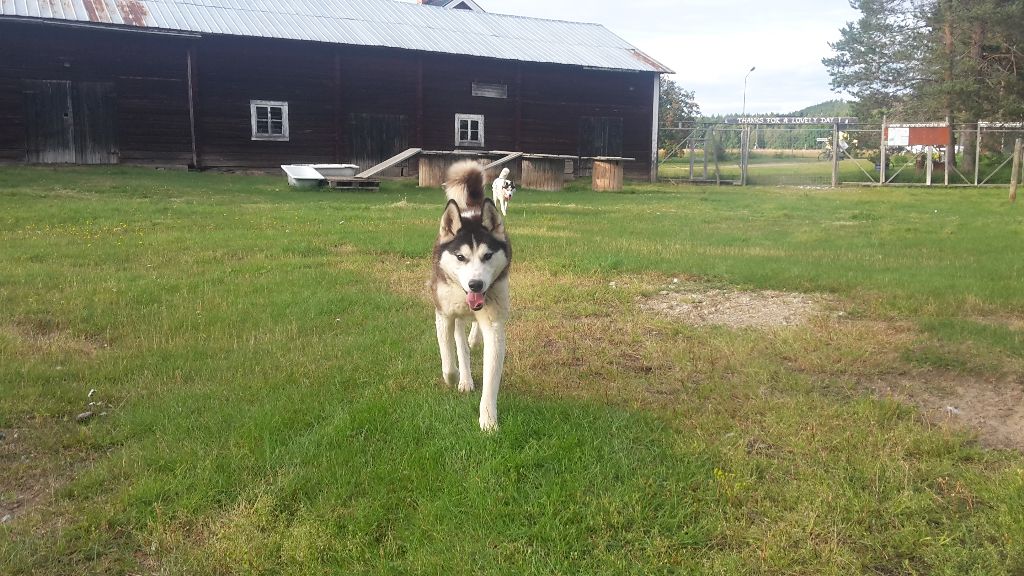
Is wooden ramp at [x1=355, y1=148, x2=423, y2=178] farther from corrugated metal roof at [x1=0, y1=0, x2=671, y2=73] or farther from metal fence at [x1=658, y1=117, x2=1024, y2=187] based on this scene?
metal fence at [x1=658, y1=117, x2=1024, y2=187]

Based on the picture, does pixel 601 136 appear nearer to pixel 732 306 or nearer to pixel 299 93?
pixel 299 93

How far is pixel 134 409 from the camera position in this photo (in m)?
4.80

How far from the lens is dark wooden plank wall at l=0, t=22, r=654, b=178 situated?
77.5ft

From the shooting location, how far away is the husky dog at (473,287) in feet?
14.5

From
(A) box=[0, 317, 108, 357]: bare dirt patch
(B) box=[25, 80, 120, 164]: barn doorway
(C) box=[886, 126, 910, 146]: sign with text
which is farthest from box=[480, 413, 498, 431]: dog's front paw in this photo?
(C) box=[886, 126, 910, 146]: sign with text

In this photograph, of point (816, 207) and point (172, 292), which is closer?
point (172, 292)

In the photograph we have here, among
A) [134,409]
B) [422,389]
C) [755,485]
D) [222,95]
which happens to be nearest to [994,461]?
[755,485]

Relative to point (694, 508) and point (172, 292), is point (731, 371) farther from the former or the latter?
point (172, 292)

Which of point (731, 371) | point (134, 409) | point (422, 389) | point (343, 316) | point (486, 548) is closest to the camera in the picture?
point (486, 548)

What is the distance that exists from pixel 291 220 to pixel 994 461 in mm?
12480

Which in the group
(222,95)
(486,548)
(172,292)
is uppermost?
(222,95)

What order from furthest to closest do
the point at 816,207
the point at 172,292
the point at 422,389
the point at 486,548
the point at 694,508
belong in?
1. the point at 816,207
2. the point at 172,292
3. the point at 422,389
4. the point at 694,508
5. the point at 486,548

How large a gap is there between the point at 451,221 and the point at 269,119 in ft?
79.7

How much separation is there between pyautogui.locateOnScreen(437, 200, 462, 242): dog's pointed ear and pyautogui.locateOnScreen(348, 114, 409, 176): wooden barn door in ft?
79.5
